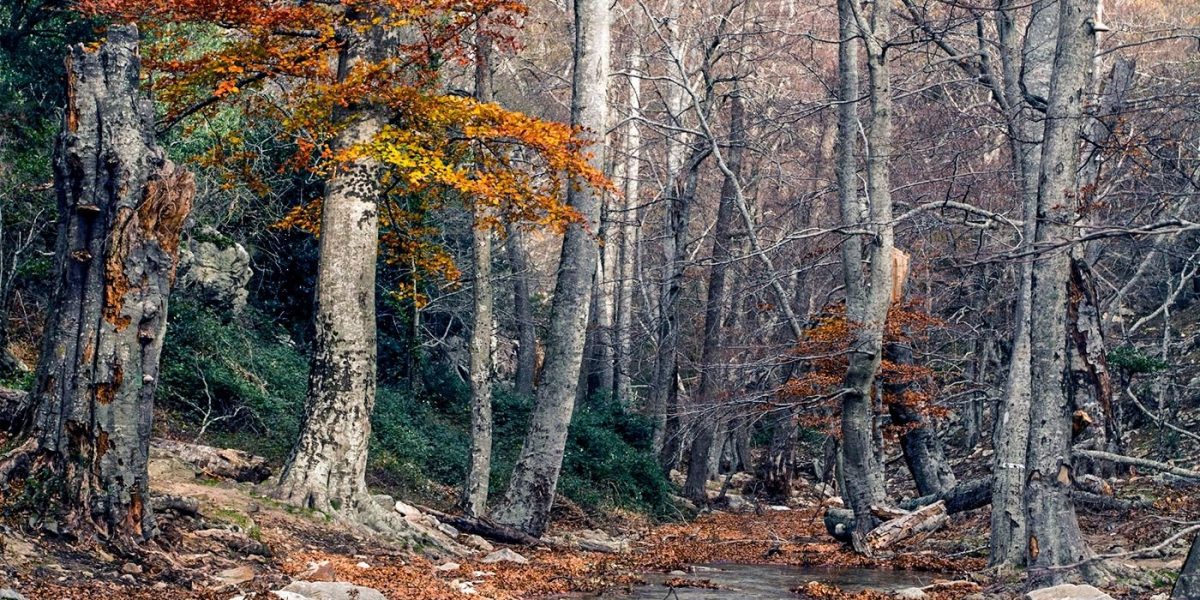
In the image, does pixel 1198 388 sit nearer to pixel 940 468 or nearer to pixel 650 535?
pixel 940 468

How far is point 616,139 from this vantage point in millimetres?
32812

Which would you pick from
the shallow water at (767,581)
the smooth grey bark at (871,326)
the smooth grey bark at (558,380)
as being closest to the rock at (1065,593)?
the shallow water at (767,581)

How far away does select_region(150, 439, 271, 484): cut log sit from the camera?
14.1 m

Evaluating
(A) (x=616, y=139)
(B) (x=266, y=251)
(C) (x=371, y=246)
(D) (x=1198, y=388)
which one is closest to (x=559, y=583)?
(C) (x=371, y=246)

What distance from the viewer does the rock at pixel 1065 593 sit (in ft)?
35.0

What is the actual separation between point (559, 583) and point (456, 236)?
1527cm

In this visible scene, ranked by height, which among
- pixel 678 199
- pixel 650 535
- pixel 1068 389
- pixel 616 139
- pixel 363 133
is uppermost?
pixel 616 139

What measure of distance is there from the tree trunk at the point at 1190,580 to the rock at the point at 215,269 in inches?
605

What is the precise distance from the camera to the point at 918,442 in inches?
832

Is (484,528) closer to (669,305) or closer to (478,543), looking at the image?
(478,543)

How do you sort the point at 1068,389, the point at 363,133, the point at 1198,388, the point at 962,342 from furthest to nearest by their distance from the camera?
1. the point at 962,342
2. the point at 1198,388
3. the point at 363,133
4. the point at 1068,389

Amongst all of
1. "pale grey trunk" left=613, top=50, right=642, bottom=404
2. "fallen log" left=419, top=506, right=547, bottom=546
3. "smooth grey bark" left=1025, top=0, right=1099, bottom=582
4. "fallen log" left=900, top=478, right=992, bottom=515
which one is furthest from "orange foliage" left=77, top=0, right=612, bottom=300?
"pale grey trunk" left=613, top=50, right=642, bottom=404

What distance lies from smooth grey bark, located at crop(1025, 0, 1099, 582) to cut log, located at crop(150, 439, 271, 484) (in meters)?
9.12

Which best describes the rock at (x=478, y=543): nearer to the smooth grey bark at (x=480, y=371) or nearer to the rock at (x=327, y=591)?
the smooth grey bark at (x=480, y=371)
